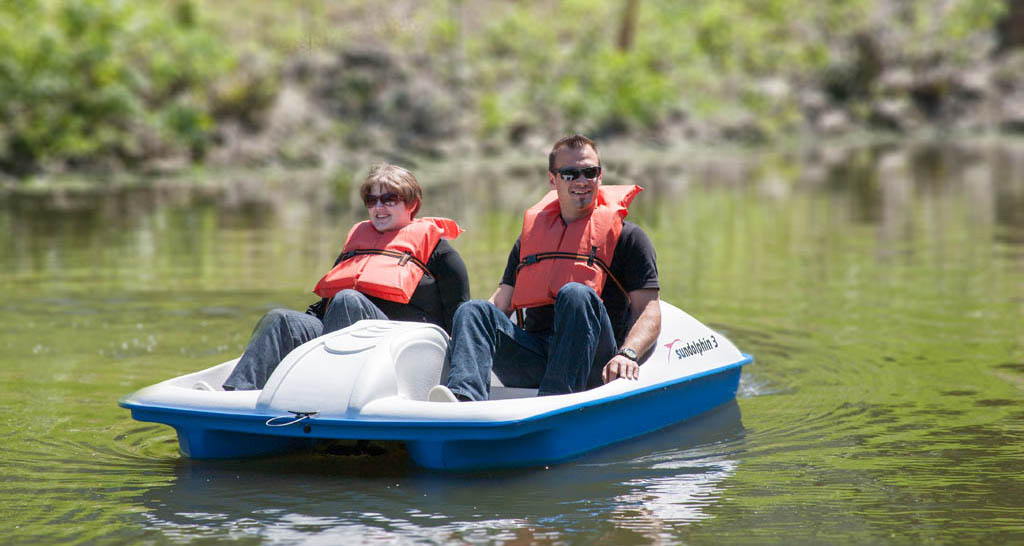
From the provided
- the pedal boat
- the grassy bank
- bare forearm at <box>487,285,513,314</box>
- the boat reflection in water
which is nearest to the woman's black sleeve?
bare forearm at <box>487,285,513,314</box>

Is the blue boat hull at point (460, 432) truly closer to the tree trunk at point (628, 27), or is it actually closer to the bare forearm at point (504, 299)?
the bare forearm at point (504, 299)

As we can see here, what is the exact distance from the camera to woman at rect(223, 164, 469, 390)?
5.33 metres

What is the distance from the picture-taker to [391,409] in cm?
456

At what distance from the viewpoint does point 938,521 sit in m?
4.28

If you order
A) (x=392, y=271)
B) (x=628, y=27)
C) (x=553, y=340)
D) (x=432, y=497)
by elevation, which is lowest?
(x=432, y=497)

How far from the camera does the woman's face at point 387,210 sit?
550cm

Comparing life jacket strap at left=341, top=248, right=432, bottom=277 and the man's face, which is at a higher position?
the man's face

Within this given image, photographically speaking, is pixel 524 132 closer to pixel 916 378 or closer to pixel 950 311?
pixel 950 311

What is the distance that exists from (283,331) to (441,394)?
2.65 feet

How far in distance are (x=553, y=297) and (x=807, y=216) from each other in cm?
1082

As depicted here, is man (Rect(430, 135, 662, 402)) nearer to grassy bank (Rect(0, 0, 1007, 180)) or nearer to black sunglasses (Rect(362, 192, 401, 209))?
black sunglasses (Rect(362, 192, 401, 209))

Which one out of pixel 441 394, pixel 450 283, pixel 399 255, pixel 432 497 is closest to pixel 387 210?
pixel 399 255

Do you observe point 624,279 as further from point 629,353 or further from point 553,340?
point 553,340

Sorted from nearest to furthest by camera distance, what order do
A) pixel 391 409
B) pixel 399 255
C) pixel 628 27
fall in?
pixel 391 409 → pixel 399 255 → pixel 628 27
